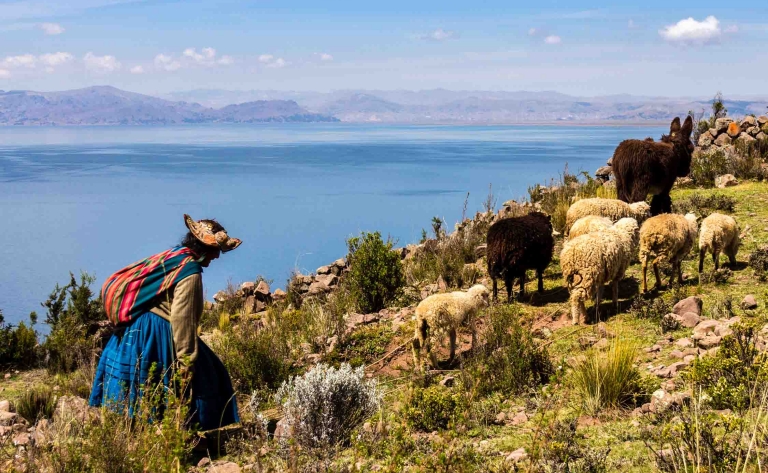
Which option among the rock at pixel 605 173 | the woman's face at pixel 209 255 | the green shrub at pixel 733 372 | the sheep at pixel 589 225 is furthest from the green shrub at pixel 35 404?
the rock at pixel 605 173

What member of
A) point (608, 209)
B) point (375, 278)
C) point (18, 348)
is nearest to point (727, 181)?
point (608, 209)

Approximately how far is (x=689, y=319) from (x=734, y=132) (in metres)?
17.6

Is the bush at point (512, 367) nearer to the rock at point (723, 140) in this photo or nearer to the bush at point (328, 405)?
the bush at point (328, 405)

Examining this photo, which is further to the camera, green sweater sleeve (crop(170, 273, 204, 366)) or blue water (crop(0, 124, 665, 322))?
blue water (crop(0, 124, 665, 322))

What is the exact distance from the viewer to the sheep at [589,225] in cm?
934

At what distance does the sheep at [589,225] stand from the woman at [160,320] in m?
5.35

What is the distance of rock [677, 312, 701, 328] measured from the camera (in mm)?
7645

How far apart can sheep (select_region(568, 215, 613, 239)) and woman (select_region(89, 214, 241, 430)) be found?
535 centimetres

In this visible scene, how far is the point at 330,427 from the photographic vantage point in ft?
19.6

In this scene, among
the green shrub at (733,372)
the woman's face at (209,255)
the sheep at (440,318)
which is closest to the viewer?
the green shrub at (733,372)

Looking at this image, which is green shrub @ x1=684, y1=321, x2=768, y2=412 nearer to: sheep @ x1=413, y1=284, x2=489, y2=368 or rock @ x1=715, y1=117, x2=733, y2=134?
sheep @ x1=413, y1=284, x2=489, y2=368

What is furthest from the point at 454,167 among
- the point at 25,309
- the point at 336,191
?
the point at 25,309

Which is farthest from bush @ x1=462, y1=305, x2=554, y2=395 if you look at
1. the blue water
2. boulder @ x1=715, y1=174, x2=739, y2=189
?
boulder @ x1=715, y1=174, x2=739, y2=189

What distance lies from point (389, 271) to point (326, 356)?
9.72ft
